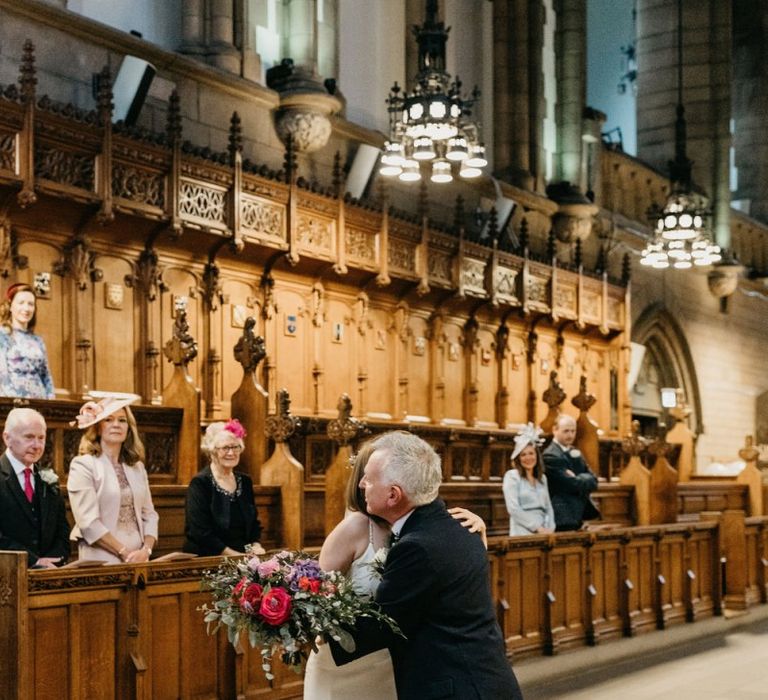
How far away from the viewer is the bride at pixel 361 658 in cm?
377

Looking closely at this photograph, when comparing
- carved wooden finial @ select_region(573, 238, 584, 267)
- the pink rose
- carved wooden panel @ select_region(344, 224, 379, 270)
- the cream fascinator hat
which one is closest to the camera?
the pink rose

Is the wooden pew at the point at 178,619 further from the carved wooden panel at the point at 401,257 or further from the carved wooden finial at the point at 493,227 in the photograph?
the carved wooden finial at the point at 493,227

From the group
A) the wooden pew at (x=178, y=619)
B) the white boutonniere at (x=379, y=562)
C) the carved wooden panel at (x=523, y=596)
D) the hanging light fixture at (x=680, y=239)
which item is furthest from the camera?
the hanging light fixture at (x=680, y=239)

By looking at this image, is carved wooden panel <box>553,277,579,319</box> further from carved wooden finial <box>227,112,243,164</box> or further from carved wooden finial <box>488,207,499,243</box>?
carved wooden finial <box>227,112,243,164</box>

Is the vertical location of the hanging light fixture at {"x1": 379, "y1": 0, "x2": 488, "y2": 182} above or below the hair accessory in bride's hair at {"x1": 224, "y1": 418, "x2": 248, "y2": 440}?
above

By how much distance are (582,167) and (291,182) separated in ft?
27.2

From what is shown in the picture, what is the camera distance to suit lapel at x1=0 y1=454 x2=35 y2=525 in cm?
583

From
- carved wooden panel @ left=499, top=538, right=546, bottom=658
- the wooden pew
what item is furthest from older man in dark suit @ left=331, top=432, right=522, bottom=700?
carved wooden panel @ left=499, top=538, right=546, bottom=658

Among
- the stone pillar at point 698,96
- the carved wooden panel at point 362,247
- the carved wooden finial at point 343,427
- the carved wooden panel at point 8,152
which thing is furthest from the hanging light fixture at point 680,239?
the carved wooden panel at point 8,152

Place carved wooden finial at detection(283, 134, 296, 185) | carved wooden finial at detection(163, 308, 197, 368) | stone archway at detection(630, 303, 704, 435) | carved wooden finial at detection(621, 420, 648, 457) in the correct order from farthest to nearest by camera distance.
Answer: stone archway at detection(630, 303, 704, 435)
carved wooden finial at detection(621, 420, 648, 457)
carved wooden finial at detection(283, 134, 296, 185)
carved wooden finial at detection(163, 308, 197, 368)

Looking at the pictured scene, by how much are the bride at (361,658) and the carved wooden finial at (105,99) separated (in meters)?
7.17

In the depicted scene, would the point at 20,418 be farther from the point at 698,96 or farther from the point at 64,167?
the point at 698,96

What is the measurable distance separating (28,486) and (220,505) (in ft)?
3.99

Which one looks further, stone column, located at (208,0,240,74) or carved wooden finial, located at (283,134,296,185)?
stone column, located at (208,0,240,74)
